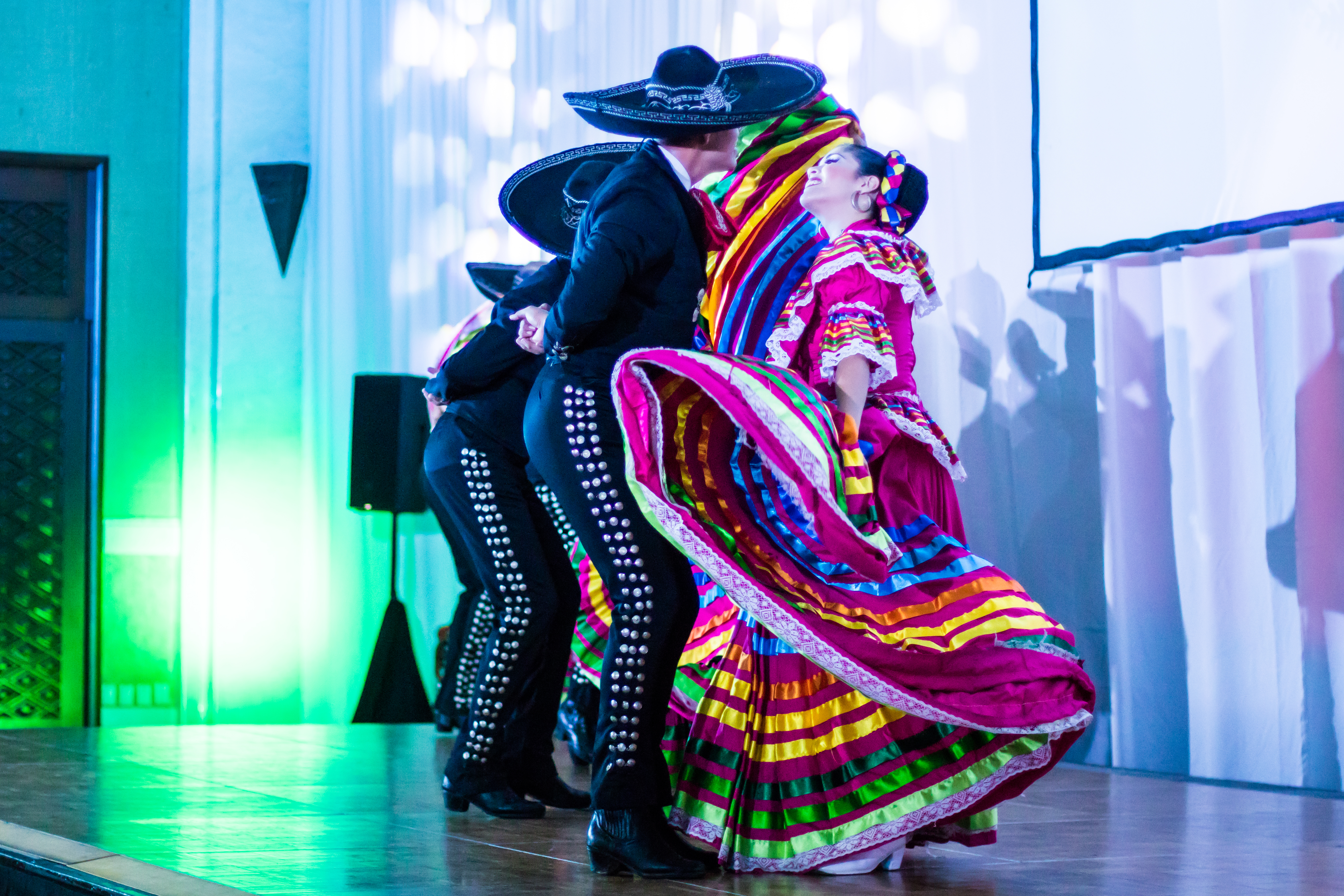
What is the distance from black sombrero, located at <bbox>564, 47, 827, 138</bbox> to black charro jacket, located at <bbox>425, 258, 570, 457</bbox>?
521mm

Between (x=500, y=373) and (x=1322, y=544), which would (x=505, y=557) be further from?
(x=1322, y=544)

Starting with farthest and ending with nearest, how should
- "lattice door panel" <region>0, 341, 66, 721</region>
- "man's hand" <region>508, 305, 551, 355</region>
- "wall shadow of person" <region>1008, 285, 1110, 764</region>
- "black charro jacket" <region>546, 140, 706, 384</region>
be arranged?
"lattice door panel" <region>0, 341, 66, 721</region>
"wall shadow of person" <region>1008, 285, 1110, 764</region>
"man's hand" <region>508, 305, 551, 355</region>
"black charro jacket" <region>546, 140, 706, 384</region>

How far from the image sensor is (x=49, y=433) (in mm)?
7012

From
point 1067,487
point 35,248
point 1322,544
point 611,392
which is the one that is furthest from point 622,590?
point 35,248

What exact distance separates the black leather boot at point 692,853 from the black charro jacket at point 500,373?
99cm

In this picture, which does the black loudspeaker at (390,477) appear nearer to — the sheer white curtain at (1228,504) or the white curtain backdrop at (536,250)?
the white curtain backdrop at (536,250)

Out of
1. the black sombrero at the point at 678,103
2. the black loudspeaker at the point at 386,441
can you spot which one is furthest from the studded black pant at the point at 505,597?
the black loudspeaker at the point at 386,441

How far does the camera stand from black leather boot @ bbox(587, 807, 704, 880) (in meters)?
2.33

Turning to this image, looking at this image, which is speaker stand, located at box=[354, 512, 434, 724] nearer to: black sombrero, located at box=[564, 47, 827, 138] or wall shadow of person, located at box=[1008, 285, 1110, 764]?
wall shadow of person, located at box=[1008, 285, 1110, 764]

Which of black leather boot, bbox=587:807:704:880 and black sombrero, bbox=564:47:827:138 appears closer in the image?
black leather boot, bbox=587:807:704:880

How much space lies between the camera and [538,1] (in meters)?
6.32

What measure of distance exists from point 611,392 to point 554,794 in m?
1.16

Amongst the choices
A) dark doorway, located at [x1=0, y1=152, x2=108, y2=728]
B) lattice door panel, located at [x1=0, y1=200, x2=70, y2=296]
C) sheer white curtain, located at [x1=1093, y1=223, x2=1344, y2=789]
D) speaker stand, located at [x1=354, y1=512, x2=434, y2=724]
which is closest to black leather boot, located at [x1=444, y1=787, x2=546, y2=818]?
sheer white curtain, located at [x1=1093, y1=223, x2=1344, y2=789]

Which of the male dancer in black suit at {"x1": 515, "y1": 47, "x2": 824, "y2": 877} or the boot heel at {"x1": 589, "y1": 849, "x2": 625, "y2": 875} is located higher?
the male dancer in black suit at {"x1": 515, "y1": 47, "x2": 824, "y2": 877}
